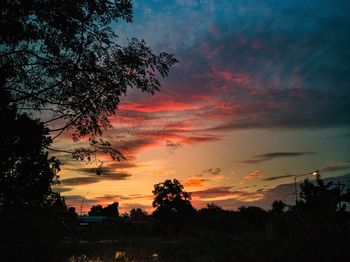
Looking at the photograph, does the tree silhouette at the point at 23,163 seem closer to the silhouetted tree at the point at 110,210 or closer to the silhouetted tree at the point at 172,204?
→ the silhouetted tree at the point at 172,204

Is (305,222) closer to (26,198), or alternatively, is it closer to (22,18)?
(26,198)

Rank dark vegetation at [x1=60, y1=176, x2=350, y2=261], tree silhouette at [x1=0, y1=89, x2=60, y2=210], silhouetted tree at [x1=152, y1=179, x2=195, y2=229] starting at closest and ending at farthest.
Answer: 1. tree silhouette at [x1=0, y1=89, x2=60, y2=210]
2. dark vegetation at [x1=60, y1=176, x2=350, y2=261]
3. silhouetted tree at [x1=152, y1=179, x2=195, y2=229]

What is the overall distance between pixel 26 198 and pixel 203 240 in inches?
1085

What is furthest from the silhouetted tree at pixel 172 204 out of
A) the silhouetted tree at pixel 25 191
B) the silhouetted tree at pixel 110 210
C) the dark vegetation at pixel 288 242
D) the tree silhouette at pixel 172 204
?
the silhouetted tree at pixel 110 210

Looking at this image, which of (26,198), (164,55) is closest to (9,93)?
(26,198)

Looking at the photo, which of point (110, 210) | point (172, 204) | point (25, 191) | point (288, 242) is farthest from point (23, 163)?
point (110, 210)

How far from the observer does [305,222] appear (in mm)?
26031

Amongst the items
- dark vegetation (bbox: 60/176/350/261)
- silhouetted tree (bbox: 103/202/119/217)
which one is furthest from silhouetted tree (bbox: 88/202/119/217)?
dark vegetation (bbox: 60/176/350/261)

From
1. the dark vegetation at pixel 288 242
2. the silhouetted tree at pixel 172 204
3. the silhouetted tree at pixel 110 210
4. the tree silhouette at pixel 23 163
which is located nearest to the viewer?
the tree silhouette at pixel 23 163

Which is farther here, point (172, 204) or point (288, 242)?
point (172, 204)

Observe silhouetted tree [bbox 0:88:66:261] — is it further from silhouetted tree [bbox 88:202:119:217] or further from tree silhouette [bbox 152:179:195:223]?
silhouetted tree [bbox 88:202:119:217]

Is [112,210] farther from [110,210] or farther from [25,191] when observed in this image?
[25,191]

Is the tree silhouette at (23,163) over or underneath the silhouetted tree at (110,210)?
underneath

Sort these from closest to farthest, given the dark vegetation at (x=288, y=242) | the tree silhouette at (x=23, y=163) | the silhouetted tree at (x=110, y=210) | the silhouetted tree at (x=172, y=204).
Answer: the tree silhouette at (x=23, y=163) < the dark vegetation at (x=288, y=242) < the silhouetted tree at (x=172, y=204) < the silhouetted tree at (x=110, y=210)
